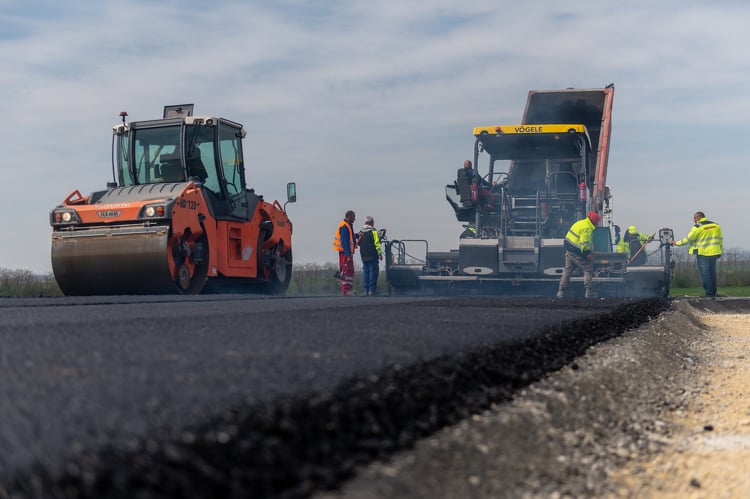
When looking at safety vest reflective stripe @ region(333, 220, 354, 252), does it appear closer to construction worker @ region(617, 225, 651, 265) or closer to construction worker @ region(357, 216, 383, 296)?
construction worker @ region(357, 216, 383, 296)

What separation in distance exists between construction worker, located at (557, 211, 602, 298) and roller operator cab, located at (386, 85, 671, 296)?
1.55 ft

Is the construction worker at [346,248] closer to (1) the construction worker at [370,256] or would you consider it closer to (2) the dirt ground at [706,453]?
(1) the construction worker at [370,256]

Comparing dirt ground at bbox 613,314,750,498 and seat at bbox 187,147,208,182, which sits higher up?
seat at bbox 187,147,208,182

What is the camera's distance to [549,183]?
14.6 metres

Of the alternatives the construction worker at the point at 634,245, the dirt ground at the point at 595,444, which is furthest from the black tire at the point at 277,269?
the dirt ground at the point at 595,444

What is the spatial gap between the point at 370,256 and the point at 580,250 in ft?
12.5

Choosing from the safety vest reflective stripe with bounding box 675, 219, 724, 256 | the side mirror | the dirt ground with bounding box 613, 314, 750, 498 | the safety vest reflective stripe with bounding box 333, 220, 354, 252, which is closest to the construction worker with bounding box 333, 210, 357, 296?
the safety vest reflective stripe with bounding box 333, 220, 354, 252

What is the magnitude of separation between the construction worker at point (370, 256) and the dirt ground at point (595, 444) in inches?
400

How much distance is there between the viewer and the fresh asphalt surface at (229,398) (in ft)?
5.06

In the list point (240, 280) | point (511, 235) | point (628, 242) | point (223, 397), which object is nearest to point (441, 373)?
point (223, 397)

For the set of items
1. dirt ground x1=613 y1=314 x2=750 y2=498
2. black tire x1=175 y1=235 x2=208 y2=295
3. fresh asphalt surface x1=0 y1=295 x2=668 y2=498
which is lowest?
dirt ground x1=613 y1=314 x2=750 y2=498

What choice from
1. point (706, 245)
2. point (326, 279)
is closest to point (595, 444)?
point (706, 245)

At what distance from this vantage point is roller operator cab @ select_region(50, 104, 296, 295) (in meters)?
10.3

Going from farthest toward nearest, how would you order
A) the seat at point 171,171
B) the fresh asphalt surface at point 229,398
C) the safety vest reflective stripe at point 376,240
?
the safety vest reflective stripe at point 376,240
the seat at point 171,171
the fresh asphalt surface at point 229,398
